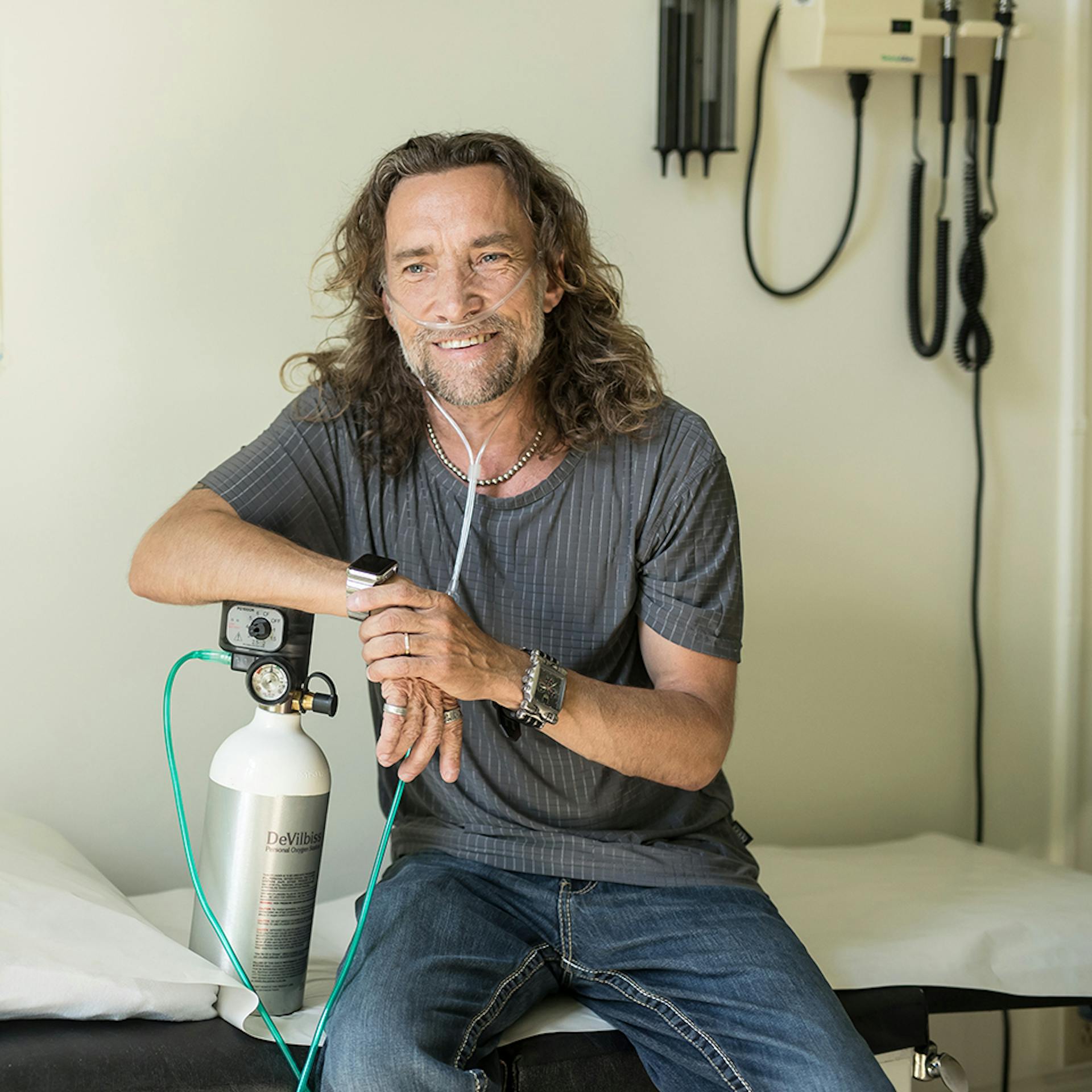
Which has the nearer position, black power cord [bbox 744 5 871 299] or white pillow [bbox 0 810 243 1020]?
white pillow [bbox 0 810 243 1020]

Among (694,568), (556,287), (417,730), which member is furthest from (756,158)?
(417,730)

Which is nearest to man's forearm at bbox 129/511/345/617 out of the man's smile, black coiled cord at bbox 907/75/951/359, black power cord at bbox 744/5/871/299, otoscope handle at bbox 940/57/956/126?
the man's smile

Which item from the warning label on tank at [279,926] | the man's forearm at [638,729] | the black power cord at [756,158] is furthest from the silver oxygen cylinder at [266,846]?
the black power cord at [756,158]

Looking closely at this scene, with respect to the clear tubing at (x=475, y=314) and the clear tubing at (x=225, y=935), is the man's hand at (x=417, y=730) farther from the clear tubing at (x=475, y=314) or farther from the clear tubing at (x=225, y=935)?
the clear tubing at (x=475, y=314)

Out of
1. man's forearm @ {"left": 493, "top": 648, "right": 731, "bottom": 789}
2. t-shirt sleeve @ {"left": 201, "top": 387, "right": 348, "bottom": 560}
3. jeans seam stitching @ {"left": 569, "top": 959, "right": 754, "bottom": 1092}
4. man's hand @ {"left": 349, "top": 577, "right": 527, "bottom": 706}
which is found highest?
t-shirt sleeve @ {"left": 201, "top": 387, "right": 348, "bottom": 560}

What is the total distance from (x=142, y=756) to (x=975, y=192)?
1799 mm

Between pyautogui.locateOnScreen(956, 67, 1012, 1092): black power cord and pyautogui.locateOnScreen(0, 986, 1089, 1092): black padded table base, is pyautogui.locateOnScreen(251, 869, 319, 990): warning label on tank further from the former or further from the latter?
pyautogui.locateOnScreen(956, 67, 1012, 1092): black power cord

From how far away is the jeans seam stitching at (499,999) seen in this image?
1.35 m

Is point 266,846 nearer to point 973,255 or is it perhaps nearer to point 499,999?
point 499,999

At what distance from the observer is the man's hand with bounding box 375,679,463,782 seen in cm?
140

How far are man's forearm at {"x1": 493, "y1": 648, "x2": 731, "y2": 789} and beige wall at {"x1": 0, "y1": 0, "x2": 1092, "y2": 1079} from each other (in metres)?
0.72

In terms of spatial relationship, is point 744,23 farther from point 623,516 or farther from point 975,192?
point 623,516

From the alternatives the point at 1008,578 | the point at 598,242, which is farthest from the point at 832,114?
the point at 1008,578

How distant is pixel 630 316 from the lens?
224 cm
